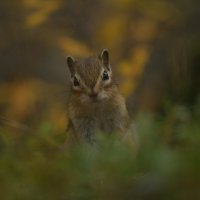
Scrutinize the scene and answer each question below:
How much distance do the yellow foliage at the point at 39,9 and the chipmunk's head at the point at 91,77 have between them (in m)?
3.53

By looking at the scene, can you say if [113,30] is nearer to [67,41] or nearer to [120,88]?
[67,41]

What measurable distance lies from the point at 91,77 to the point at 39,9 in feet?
13.0

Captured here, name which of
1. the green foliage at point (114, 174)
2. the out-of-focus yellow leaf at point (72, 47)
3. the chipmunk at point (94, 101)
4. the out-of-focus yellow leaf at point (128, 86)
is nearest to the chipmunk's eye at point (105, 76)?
the chipmunk at point (94, 101)

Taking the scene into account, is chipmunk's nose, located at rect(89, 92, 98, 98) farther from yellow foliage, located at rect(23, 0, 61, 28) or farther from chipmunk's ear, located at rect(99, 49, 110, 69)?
yellow foliage, located at rect(23, 0, 61, 28)

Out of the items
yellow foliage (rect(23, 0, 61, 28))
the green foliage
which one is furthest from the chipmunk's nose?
yellow foliage (rect(23, 0, 61, 28))

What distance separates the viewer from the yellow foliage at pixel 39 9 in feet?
35.7

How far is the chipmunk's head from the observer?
7.08m

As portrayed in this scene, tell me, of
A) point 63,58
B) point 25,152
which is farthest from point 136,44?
point 25,152

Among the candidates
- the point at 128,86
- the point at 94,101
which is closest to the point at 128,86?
the point at 128,86

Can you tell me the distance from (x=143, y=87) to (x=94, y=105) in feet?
7.52

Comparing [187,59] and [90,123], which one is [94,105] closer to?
[90,123]

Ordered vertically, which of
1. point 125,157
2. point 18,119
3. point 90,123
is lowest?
point 125,157

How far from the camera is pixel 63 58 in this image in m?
11.8

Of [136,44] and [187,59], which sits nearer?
[187,59]
